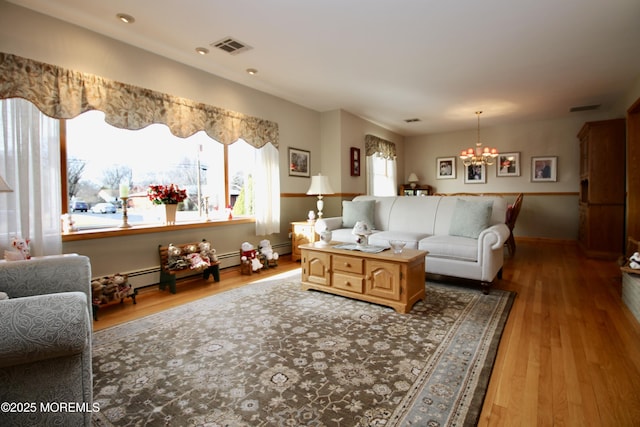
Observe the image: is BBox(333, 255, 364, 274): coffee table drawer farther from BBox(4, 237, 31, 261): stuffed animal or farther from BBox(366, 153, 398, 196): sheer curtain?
BBox(366, 153, 398, 196): sheer curtain

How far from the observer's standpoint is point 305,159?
5.43 meters

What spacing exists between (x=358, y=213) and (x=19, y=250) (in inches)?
138

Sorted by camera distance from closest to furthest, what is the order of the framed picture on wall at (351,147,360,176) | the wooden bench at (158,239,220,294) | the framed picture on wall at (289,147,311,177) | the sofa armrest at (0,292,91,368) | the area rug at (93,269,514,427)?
the sofa armrest at (0,292,91,368) < the area rug at (93,269,514,427) < the wooden bench at (158,239,220,294) < the framed picture on wall at (289,147,311,177) < the framed picture on wall at (351,147,360,176)

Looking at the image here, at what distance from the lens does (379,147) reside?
669 centimetres

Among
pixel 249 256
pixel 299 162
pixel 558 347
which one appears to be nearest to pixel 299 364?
pixel 558 347

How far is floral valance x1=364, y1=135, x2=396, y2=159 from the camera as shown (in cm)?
634

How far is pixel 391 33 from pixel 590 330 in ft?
9.86

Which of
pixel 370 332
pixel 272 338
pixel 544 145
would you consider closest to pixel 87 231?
pixel 272 338

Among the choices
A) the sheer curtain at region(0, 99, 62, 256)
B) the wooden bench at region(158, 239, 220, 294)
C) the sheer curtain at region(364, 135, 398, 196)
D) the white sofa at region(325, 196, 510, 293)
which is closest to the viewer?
the sheer curtain at region(0, 99, 62, 256)

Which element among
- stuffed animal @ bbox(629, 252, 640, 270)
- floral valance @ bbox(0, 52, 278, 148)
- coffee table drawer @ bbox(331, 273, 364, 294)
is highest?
floral valance @ bbox(0, 52, 278, 148)

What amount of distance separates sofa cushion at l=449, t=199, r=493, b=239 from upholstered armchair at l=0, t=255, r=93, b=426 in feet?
11.5

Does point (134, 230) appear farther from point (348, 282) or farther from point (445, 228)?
point (445, 228)

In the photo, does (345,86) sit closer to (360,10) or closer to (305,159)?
(305,159)

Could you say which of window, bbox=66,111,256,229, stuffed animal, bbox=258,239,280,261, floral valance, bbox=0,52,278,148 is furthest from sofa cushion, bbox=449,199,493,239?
floral valance, bbox=0,52,278,148
